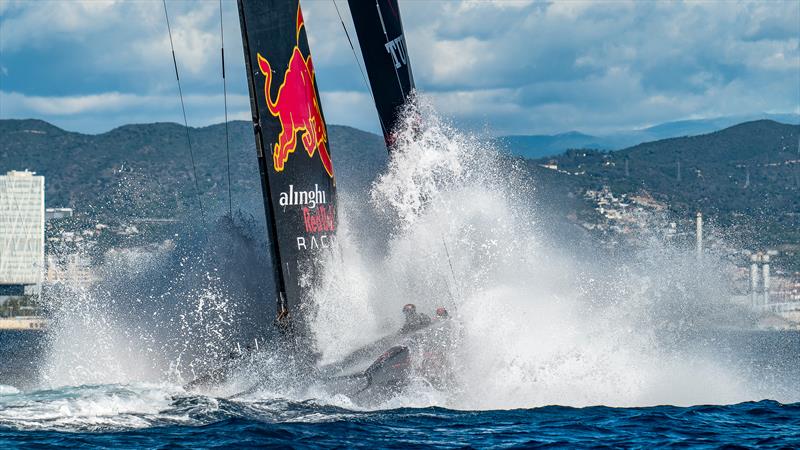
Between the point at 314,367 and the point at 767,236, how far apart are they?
9263 centimetres

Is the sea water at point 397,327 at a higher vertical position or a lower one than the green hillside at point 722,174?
lower

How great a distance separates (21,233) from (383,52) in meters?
81.3

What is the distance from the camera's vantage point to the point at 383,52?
78.3 ft

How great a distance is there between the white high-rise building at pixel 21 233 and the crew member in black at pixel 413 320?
70.3 m

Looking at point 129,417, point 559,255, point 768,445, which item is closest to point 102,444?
point 129,417

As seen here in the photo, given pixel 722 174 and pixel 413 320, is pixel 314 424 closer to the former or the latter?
pixel 413 320

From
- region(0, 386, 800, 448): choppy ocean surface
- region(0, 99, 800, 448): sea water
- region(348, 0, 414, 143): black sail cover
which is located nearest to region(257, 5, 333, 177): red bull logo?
region(0, 99, 800, 448): sea water

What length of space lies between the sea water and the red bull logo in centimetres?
192

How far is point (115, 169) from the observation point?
158 meters

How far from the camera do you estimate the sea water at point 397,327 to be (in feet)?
54.0

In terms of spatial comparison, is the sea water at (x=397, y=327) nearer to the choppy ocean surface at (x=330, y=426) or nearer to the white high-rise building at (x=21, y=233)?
the choppy ocean surface at (x=330, y=426)

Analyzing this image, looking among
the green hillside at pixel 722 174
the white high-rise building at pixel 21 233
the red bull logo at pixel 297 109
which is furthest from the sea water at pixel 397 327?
the green hillside at pixel 722 174

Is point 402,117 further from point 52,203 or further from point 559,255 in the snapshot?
point 52,203

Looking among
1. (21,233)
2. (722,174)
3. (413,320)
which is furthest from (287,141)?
(722,174)
